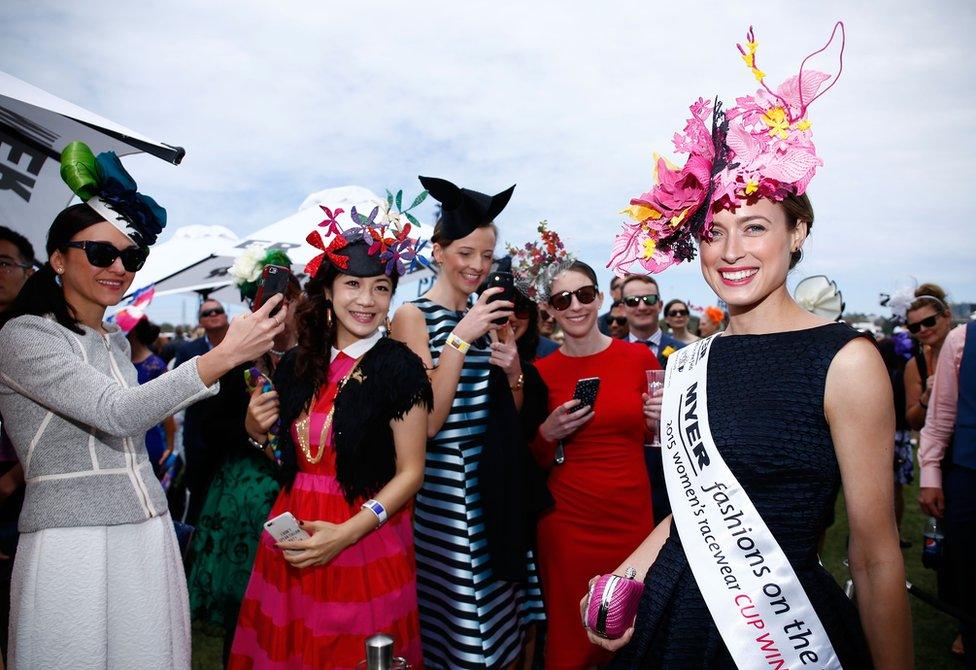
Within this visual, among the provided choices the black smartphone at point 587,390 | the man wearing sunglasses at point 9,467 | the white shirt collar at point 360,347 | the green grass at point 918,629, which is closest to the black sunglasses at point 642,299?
the green grass at point 918,629

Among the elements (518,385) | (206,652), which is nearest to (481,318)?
(518,385)

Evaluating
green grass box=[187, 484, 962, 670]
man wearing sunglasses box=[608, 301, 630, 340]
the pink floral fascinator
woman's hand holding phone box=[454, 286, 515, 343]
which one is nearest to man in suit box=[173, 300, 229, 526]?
green grass box=[187, 484, 962, 670]

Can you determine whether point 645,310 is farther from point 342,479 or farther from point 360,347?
point 342,479

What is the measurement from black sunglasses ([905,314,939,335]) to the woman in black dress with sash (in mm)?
4440

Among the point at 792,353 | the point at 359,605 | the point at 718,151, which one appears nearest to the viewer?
the point at 792,353

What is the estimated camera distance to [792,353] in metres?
1.57

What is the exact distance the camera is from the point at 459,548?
2.76 metres

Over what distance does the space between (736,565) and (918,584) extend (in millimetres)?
5354

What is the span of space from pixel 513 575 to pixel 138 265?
1969mm

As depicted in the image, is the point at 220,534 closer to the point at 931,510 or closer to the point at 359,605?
the point at 359,605

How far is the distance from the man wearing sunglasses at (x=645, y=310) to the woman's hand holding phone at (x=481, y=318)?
11.1 feet

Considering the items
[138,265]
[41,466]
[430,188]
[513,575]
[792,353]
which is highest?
[430,188]

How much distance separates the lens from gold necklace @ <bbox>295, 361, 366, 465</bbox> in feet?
7.81

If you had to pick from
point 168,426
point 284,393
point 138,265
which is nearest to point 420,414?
point 284,393
